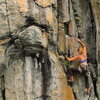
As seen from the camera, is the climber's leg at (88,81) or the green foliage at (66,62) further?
the climber's leg at (88,81)

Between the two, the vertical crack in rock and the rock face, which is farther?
the vertical crack in rock

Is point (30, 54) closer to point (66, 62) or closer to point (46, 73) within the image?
point (46, 73)

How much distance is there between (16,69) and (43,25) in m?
2.40

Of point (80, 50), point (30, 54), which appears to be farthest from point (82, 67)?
point (30, 54)

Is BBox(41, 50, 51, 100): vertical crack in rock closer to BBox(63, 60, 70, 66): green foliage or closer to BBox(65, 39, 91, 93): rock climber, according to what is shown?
BBox(63, 60, 70, 66): green foliage

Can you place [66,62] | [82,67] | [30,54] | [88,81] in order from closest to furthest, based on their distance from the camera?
[30,54]
[82,67]
[66,62]
[88,81]

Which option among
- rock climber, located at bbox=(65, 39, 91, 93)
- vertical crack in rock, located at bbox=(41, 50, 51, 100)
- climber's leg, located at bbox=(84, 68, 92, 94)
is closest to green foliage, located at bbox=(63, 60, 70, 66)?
rock climber, located at bbox=(65, 39, 91, 93)

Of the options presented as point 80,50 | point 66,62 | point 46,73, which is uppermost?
point 80,50

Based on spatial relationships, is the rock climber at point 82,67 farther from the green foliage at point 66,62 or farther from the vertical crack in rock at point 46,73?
the vertical crack in rock at point 46,73

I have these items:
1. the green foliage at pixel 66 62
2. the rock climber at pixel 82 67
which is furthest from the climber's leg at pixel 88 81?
the green foliage at pixel 66 62

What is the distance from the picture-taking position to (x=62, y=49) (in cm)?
1335

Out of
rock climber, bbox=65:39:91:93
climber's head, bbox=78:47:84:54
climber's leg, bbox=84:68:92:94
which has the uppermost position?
climber's head, bbox=78:47:84:54

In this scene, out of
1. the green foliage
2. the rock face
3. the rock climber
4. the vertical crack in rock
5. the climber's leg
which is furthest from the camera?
the climber's leg

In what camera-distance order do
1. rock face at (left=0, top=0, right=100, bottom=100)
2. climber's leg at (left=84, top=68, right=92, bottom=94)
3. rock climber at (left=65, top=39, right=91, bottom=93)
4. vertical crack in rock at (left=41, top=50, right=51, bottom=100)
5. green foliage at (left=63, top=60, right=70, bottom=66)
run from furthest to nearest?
climber's leg at (left=84, top=68, right=92, bottom=94) → green foliage at (left=63, top=60, right=70, bottom=66) → rock climber at (left=65, top=39, right=91, bottom=93) → vertical crack in rock at (left=41, top=50, right=51, bottom=100) → rock face at (left=0, top=0, right=100, bottom=100)
